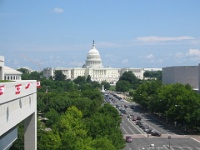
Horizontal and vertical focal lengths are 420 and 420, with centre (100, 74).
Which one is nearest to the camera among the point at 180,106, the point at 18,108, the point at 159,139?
the point at 18,108

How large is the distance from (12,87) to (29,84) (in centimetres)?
425

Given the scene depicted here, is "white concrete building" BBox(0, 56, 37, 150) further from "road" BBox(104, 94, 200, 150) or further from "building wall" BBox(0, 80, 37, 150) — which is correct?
"road" BBox(104, 94, 200, 150)

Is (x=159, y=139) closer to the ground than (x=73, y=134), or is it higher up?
closer to the ground

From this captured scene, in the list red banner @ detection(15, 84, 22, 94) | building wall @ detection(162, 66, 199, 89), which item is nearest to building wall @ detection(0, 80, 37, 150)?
red banner @ detection(15, 84, 22, 94)

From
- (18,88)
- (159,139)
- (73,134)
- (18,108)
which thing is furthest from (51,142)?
(159,139)

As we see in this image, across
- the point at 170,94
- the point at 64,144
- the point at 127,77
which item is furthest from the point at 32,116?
the point at 127,77

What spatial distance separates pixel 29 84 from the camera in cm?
2064

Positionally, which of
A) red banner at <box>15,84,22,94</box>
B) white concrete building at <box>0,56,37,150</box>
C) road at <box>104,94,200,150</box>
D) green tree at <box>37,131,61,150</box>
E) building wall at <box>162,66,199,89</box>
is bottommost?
road at <box>104,94,200,150</box>

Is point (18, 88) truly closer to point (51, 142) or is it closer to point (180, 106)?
point (51, 142)

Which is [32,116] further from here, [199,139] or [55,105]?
[55,105]

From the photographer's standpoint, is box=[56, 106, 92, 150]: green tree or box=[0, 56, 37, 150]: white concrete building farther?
box=[56, 106, 92, 150]: green tree

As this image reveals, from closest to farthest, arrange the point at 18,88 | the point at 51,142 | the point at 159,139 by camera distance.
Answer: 1. the point at 18,88
2. the point at 51,142
3. the point at 159,139

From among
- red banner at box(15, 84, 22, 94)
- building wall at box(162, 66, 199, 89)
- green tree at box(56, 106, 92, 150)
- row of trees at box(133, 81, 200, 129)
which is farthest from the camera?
building wall at box(162, 66, 199, 89)

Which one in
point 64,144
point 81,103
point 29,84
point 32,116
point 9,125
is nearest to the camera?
point 9,125
